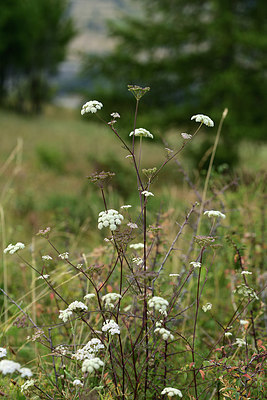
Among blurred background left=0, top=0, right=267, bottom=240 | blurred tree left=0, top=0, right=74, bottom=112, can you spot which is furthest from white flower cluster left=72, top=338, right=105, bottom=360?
blurred tree left=0, top=0, right=74, bottom=112

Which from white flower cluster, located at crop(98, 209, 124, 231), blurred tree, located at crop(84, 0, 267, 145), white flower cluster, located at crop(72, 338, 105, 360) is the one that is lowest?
blurred tree, located at crop(84, 0, 267, 145)

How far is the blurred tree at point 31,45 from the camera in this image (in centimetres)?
2923

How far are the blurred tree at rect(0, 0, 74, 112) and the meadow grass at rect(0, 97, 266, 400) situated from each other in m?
11.4

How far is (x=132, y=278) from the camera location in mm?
1516

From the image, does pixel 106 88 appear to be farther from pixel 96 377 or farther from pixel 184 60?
pixel 96 377

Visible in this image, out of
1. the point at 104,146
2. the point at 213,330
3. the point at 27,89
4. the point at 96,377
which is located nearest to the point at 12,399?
the point at 96,377

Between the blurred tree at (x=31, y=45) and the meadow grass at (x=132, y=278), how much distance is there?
37.5 ft

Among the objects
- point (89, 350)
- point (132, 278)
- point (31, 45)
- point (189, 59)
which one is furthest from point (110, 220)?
point (31, 45)

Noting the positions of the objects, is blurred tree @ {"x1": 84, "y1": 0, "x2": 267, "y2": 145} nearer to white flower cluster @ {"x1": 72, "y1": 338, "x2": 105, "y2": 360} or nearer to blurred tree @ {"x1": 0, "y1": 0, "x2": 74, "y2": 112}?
white flower cluster @ {"x1": 72, "y1": 338, "x2": 105, "y2": 360}

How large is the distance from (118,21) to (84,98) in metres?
2.68

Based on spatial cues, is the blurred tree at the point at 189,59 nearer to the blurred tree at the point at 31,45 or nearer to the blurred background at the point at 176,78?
the blurred background at the point at 176,78

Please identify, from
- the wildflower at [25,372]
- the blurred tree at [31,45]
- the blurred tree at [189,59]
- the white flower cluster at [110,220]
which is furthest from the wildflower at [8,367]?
the blurred tree at [31,45]

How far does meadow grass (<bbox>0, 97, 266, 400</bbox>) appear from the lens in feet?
5.51

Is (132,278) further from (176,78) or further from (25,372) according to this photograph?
(176,78)
